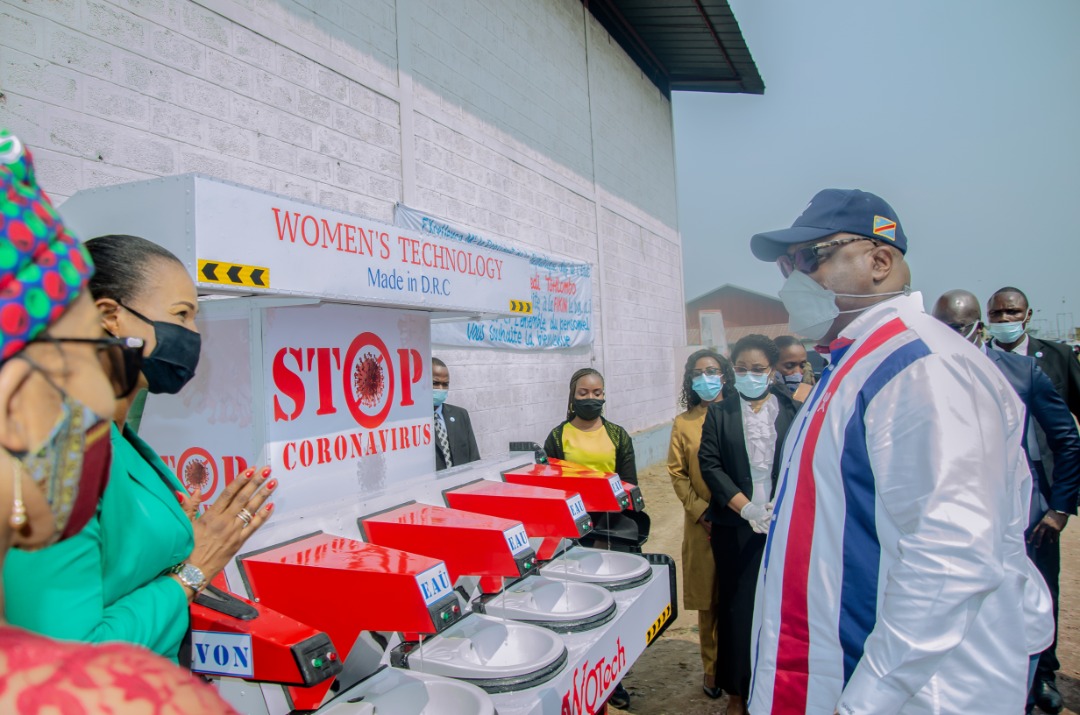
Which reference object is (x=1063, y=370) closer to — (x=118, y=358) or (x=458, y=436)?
(x=458, y=436)

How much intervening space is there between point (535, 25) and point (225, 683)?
25.8 feet

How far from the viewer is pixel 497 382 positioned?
6781mm

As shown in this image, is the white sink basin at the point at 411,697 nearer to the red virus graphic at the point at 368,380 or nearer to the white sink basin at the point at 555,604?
the white sink basin at the point at 555,604

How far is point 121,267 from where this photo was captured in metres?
1.52

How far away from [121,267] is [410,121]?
456cm

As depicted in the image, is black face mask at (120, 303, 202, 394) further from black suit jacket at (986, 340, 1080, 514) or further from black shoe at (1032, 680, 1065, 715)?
black shoe at (1032, 680, 1065, 715)

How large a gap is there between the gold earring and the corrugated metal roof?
10.2 metres

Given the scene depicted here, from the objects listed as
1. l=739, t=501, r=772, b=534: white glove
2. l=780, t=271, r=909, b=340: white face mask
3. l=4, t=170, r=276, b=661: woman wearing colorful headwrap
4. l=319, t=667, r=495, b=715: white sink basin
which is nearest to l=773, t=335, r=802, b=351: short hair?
l=739, t=501, r=772, b=534: white glove

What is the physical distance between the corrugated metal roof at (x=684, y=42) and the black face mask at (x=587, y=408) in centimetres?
732

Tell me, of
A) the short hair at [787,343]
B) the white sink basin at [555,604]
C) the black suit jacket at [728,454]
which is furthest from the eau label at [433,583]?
the short hair at [787,343]

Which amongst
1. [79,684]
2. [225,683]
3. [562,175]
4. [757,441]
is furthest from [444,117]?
[79,684]

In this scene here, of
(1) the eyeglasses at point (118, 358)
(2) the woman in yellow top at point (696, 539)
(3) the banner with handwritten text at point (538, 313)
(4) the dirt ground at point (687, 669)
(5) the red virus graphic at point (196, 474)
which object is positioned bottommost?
(4) the dirt ground at point (687, 669)

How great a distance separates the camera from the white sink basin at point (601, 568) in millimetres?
2758

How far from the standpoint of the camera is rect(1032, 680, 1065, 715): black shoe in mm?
3402
